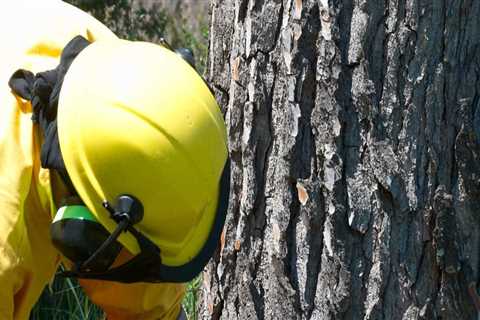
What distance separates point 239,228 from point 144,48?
0.85 meters

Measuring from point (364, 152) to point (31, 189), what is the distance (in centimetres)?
91

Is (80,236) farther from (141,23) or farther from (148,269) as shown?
(141,23)

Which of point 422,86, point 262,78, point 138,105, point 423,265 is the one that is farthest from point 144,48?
point 423,265

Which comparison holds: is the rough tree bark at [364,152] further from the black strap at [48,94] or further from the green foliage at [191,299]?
the green foliage at [191,299]

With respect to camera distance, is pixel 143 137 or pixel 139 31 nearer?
pixel 143 137

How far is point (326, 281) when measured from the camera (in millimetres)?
3199

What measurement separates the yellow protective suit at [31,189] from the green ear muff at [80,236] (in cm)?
14

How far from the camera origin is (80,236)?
258cm

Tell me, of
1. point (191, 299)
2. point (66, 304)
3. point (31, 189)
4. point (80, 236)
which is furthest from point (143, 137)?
point (66, 304)

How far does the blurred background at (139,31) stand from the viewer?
4832 mm

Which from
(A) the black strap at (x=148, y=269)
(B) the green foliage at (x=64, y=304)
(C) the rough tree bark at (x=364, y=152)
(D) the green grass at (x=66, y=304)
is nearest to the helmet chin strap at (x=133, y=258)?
(A) the black strap at (x=148, y=269)

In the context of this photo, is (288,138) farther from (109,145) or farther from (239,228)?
(109,145)

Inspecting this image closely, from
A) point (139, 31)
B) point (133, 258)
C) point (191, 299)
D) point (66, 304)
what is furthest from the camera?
point (139, 31)

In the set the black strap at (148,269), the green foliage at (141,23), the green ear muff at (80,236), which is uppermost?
the green foliage at (141,23)
